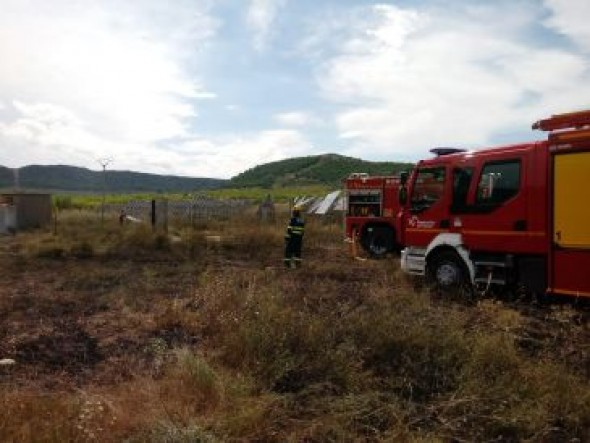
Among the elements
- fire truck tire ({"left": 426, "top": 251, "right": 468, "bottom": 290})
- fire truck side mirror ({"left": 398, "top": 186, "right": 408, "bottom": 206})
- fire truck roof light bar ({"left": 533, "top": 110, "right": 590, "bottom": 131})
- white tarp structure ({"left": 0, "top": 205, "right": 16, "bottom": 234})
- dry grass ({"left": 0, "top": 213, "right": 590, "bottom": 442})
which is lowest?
dry grass ({"left": 0, "top": 213, "right": 590, "bottom": 442})

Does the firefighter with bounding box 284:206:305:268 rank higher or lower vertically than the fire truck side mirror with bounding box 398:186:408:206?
lower

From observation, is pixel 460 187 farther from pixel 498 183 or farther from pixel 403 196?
pixel 403 196

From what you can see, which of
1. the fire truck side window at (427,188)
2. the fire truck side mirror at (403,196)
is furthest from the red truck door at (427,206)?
the fire truck side mirror at (403,196)

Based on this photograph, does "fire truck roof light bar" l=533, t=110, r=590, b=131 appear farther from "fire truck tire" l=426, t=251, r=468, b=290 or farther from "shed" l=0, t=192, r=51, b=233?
"shed" l=0, t=192, r=51, b=233

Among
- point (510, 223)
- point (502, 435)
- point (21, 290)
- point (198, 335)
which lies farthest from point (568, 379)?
point (21, 290)

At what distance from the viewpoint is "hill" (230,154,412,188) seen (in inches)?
5039

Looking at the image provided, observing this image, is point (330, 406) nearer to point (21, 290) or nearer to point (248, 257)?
point (21, 290)

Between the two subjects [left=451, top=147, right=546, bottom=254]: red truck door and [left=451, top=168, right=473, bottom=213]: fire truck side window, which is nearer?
[left=451, top=147, right=546, bottom=254]: red truck door

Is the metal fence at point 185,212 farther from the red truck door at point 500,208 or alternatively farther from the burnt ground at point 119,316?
the red truck door at point 500,208

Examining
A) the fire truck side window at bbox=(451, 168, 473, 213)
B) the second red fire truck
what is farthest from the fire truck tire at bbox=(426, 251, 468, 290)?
the fire truck side window at bbox=(451, 168, 473, 213)

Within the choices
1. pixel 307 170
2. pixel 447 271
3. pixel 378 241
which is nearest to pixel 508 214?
pixel 447 271

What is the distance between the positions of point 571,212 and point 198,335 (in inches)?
225

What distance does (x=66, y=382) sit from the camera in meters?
7.16

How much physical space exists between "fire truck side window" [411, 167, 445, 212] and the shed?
2229 cm
